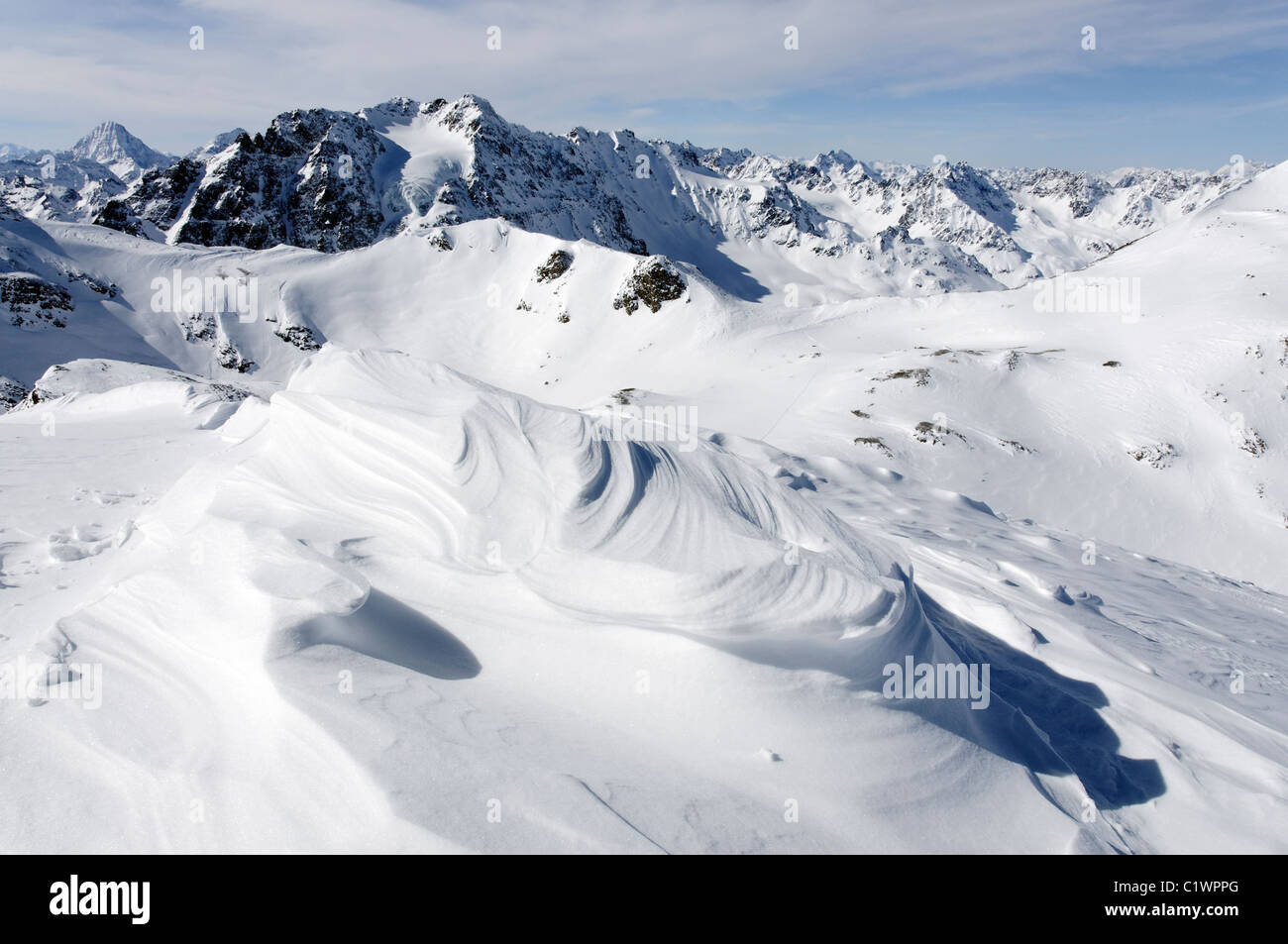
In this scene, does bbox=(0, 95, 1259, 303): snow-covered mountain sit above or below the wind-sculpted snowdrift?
above

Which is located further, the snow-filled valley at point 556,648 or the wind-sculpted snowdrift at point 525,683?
the snow-filled valley at point 556,648

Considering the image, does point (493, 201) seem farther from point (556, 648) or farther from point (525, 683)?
point (525, 683)

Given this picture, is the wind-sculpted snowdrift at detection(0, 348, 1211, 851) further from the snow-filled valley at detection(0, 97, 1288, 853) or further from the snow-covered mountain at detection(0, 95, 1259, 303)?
the snow-covered mountain at detection(0, 95, 1259, 303)

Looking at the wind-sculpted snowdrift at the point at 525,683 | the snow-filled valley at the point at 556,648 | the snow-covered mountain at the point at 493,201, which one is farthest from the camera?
the snow-covered mountain at the point at 493,201

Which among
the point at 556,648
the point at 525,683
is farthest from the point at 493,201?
the point at 525,683

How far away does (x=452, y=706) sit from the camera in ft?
15.8

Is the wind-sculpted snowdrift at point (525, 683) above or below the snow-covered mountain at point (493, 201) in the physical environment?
below

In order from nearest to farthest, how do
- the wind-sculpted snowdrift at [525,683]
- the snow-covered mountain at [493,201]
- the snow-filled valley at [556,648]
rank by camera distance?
the wind-sculpted snowdrift at [525,683]
the snow-filled valley at [556,648]
the snow-covered mountain at [493,201]

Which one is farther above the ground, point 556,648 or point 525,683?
point 556,648

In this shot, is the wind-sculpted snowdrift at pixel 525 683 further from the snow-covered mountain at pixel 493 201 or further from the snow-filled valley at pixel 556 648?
the snow-covered mountain at pixel 493 201

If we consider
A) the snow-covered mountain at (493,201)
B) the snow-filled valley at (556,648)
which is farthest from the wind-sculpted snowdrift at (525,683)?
the snow-covered mountain at (493,201)

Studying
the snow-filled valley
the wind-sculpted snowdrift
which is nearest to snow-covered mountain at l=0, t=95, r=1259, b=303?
the snow-filled valley

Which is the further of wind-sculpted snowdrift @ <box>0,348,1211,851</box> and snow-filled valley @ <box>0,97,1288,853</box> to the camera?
snow-filled valley @ <box>0,97,1288,853</box>
